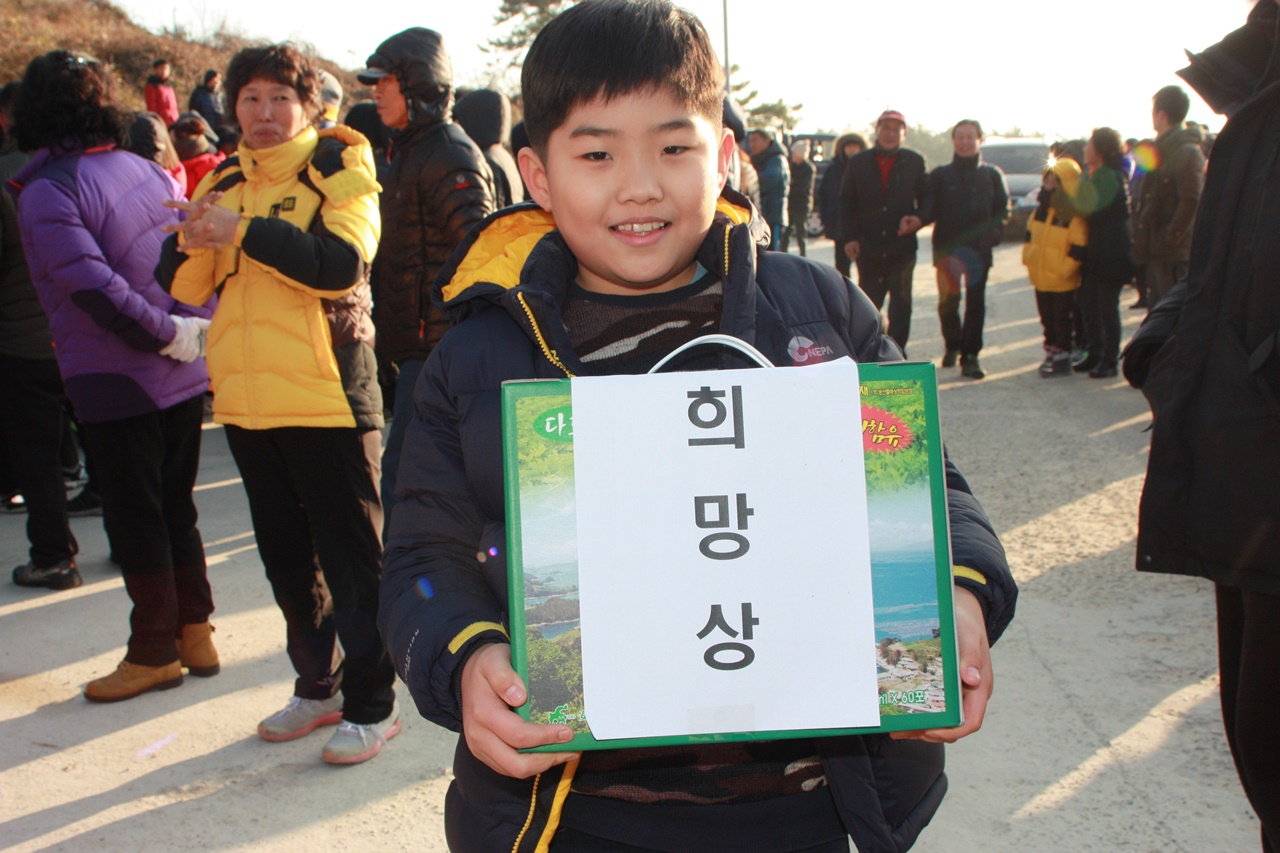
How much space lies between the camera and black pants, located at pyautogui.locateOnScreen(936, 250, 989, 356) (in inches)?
334

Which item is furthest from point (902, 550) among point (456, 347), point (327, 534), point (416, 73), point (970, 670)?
point (416, 73)

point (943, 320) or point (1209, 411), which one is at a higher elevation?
point (1209, 411)

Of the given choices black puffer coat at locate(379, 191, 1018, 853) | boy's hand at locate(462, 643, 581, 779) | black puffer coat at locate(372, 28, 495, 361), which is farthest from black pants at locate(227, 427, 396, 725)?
boy's hand at locate(462, 643, 581, 779)

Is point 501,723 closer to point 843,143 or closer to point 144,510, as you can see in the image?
Answer: point 144,510

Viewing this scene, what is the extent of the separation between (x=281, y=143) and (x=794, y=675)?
8.66 ft

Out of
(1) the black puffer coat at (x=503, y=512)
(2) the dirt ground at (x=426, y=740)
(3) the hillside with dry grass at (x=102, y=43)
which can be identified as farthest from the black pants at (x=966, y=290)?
(3) the hillside with dry grass at (x=102, y=43)

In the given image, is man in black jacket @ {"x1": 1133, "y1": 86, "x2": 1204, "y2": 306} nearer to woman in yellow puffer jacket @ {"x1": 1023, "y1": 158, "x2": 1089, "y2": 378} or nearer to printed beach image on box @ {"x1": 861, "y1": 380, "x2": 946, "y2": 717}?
woman in yellow puffer jacket @ {"x1": 1023, "y1": 158, "x2": 1089, "y2": 378}

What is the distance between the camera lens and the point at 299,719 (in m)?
3.52

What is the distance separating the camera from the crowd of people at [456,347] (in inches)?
57.4

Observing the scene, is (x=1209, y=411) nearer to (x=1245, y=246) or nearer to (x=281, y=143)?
(x=1245, y=246)

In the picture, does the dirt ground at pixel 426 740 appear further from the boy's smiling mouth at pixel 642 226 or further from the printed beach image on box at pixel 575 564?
the boy's smiling mouth at pixel 642 226

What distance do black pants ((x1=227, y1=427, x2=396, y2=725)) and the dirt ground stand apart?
32 centimetres

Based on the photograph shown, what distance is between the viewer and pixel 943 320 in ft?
29.1

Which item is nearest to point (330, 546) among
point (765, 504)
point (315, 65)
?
point (315, 65)
